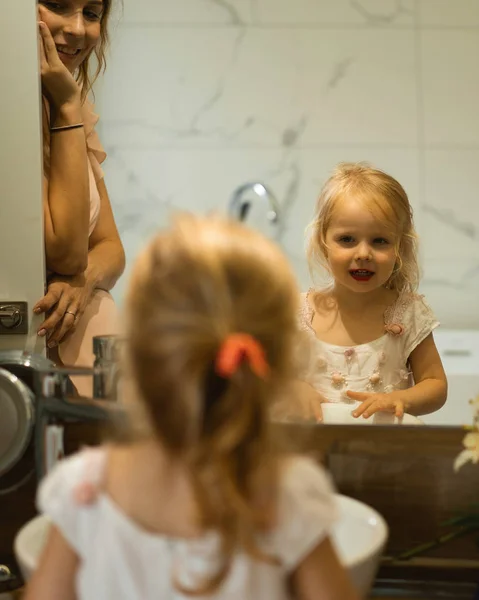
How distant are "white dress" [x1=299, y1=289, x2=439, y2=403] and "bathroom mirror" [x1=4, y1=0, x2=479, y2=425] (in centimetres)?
3

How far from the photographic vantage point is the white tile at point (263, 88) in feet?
4.79

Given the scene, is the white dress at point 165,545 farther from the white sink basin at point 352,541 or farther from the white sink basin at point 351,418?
the white sink basin at point 351,418

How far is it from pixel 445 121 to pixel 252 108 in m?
0.38

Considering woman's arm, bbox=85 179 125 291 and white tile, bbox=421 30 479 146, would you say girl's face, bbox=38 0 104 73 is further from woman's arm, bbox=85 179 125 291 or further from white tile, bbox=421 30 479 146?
white tile, bbox=421 30 479 146

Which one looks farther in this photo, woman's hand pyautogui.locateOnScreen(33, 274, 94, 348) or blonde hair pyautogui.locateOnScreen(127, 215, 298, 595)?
woman's hand pyautogui.locateOnScreen(33, 274, 94, 348)

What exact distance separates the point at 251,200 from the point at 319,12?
1.62 ft

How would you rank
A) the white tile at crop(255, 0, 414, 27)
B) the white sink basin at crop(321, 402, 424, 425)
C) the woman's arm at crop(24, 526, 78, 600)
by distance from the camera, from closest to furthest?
the woman's arm at crop(24, 526, 78, 600), the white sink basin at crop(321, 402, 424, 425), the white tile at crop(255, 0, 414, 27)

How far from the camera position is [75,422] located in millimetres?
1033

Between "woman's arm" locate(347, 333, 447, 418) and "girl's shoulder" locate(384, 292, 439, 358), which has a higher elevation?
"girl's shoulder" locate(384, 292, 439, 358)

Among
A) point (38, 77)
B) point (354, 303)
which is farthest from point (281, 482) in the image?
point (38, 77)

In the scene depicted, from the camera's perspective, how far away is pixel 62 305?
1.19 m

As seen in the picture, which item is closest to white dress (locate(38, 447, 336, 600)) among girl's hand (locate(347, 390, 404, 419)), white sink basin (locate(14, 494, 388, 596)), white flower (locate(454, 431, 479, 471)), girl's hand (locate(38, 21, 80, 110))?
white sink basin (locate(14, 494, 388, 596))

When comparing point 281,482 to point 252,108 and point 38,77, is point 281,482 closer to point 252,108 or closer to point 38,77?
point 38,77

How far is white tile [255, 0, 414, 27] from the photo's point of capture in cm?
162
